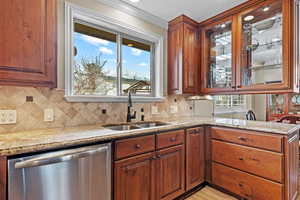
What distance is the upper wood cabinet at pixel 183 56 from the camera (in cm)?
262

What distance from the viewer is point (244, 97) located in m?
2.64

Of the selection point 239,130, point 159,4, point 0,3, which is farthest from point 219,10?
point 0,3

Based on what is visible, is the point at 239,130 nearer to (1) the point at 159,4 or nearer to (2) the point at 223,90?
(2) the point at 223,90

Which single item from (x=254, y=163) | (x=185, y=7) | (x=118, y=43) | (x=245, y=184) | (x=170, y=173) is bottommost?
(x=245, y=184)

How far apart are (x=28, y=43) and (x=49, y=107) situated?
673mm

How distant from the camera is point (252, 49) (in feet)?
7.81

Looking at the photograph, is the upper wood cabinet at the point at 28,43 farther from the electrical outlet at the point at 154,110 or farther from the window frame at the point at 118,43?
the electrical outlet at the point at 154,110

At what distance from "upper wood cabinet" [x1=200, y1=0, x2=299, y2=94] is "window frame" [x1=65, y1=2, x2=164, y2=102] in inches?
31.9

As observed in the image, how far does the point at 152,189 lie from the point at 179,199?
0.58 meters

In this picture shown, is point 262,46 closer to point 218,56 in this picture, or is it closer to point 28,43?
point 218,56

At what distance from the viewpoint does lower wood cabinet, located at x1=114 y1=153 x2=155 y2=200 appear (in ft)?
4.74

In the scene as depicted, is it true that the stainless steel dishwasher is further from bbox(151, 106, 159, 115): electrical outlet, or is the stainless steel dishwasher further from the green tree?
bbox(151, 106, 159, 115): electrical outlet

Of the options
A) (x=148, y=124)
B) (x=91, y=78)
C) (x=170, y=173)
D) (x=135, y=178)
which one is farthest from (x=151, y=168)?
(x=91, y=78)

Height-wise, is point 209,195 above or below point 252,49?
below
